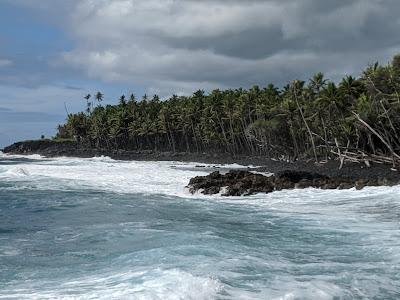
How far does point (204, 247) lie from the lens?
12352mm

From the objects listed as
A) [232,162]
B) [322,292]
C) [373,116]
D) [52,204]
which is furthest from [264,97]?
[322,292]

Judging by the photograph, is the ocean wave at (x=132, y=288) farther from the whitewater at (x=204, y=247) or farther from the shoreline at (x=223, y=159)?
the shoreline at (x=223, y=159)

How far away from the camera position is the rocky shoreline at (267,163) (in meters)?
30.5

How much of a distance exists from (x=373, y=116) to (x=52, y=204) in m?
28.6

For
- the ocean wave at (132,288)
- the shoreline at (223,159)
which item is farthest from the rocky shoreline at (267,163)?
the ocean wave at (132,288)

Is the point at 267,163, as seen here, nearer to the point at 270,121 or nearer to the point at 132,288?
the point at 270,121

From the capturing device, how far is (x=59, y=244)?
14.2 m

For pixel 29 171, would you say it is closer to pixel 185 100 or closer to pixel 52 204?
pixel 52 204

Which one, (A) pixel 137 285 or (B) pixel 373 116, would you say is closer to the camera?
(A) pixel 137 285

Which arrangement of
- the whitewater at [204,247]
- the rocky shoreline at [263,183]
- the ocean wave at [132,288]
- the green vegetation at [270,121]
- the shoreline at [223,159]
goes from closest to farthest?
1. the ocean wave at [132,288]
2. the whitewater at [204,247]
3. the rocky shoreline at [263,183]
4. the shoreline at [223,159]
5. the green vegetation at [270,121]

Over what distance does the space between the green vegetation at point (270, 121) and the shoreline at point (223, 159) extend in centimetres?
199

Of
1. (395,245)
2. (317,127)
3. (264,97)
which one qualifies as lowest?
(395,245)

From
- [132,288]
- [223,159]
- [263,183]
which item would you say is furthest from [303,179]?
[223,159]

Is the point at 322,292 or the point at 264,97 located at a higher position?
the point at 264,97
